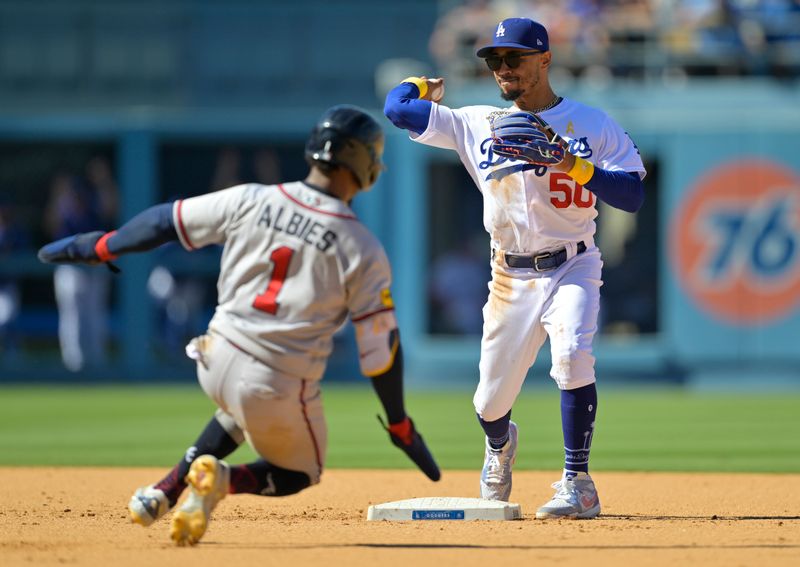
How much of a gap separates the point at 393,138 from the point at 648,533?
11.0m

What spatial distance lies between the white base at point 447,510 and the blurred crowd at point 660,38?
403 inches

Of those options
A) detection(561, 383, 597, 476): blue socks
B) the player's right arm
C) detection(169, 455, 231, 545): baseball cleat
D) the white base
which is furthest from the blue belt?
detection(169, 455, 231, 545): baseball cleat

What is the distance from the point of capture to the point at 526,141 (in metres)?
5.48

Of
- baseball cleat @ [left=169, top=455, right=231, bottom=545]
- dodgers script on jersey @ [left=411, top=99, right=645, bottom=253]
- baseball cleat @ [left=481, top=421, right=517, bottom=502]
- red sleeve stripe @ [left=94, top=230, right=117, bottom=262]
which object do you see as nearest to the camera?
baseball cleat @ [left=169, top=455, right=231, bottom=545]

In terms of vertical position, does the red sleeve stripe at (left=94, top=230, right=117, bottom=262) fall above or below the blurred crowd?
below

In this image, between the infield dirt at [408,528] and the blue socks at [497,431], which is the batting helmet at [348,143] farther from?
the blue socks at [497,431]

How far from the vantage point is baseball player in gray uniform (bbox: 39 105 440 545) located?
458 cm

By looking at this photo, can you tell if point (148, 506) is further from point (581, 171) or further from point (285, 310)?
point (581, 171)

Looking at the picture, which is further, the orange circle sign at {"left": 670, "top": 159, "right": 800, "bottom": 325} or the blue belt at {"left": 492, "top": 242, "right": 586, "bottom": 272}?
the orange circle sign at {"left": 670, "top": 159, "right": 800, "bottom": 325}

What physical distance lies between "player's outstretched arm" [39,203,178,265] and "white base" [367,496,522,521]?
65.0 inches

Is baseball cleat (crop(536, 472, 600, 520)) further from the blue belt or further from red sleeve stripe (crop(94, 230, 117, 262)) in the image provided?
red sleeve stripe (crop(94, 230, 117, 262))

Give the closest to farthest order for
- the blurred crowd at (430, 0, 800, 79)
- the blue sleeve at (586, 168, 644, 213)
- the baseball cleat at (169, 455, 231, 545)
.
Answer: the baseball cleat at (169, 455, 231, 545)
the blue sleeve at (586, 168, 644, 213)
the blurred crowd at (430, 0, 800, 79)

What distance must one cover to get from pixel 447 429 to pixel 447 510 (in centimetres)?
480

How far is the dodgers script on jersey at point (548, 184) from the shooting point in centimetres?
582
